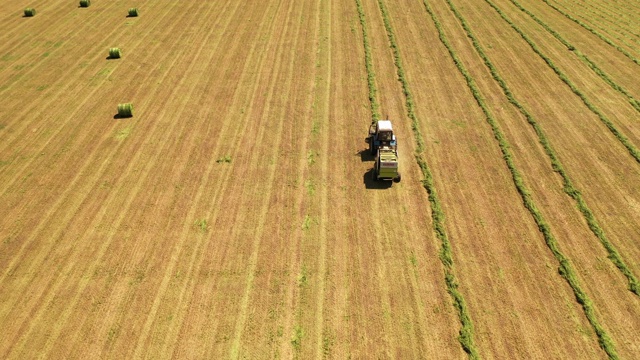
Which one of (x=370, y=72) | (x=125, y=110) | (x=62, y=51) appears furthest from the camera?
(x=62, y=51)

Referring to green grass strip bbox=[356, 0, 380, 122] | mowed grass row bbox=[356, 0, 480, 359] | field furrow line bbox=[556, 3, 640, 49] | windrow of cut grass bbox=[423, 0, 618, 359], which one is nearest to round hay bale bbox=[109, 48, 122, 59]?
green grass strip bbox=[356, 0, 380, 122]

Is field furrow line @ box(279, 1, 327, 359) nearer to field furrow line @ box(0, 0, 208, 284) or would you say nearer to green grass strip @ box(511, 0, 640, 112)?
field furrow line @ box(0, 0, 208, 284)

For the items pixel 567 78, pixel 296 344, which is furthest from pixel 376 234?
pixel 567 78

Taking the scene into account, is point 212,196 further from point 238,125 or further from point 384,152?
point 384,152

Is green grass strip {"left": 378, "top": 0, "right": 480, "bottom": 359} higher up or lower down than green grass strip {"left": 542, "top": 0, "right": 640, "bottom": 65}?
lower down

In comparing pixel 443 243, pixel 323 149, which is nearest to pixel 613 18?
pixel 323 149
